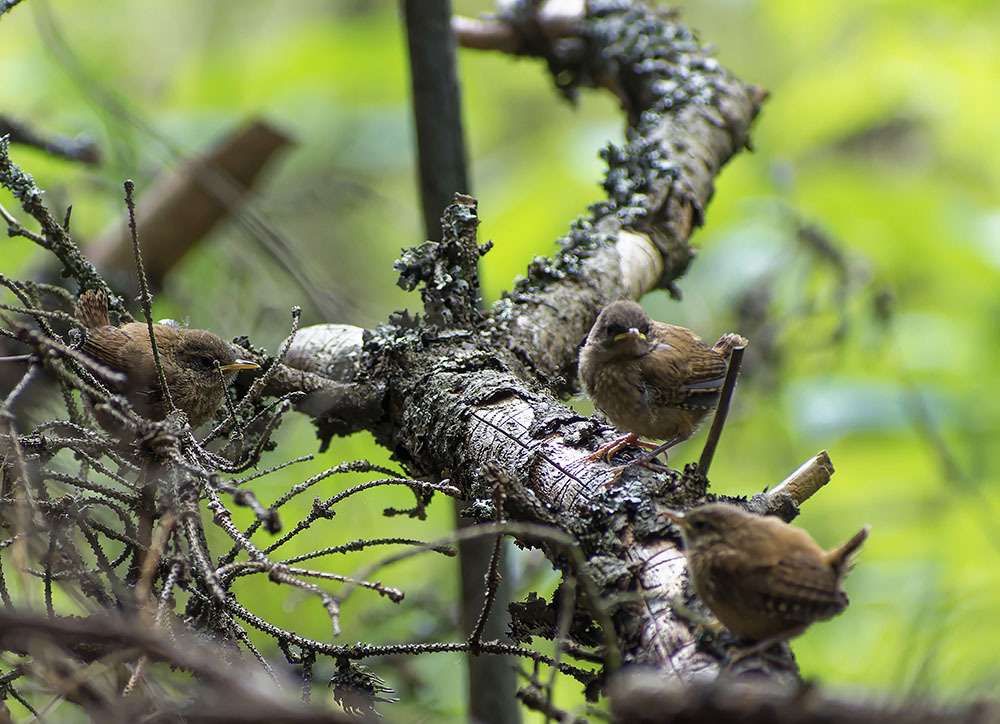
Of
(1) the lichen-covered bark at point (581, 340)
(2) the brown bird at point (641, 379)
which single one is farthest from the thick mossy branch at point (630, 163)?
(2) the brown bird at point (641, 379)

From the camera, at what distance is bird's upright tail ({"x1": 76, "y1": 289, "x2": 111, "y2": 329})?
2857 millimetres

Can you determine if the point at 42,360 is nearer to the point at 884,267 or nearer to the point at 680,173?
the point at 680,173

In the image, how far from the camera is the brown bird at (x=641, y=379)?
10.1 ft

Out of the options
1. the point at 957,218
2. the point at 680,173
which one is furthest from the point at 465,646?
the point at 957,218

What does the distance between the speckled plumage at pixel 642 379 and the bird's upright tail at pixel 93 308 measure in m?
1.73

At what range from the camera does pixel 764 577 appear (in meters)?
1.54

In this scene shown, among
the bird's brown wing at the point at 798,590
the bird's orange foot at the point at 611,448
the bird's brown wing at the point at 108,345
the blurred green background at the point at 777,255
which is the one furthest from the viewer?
the blurred green background at the point at 777,255

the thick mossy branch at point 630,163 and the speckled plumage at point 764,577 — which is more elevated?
the thick mossy branch at point 630,163

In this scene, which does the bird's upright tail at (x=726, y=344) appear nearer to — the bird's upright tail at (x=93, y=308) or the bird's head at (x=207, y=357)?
the bird's head at (x=207, y=357)

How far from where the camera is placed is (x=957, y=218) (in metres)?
4.89

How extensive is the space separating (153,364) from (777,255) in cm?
377

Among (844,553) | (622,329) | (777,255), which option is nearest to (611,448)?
(844,553)

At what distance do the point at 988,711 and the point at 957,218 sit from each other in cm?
466

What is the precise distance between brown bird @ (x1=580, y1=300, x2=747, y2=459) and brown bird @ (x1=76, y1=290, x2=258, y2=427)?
127cm
